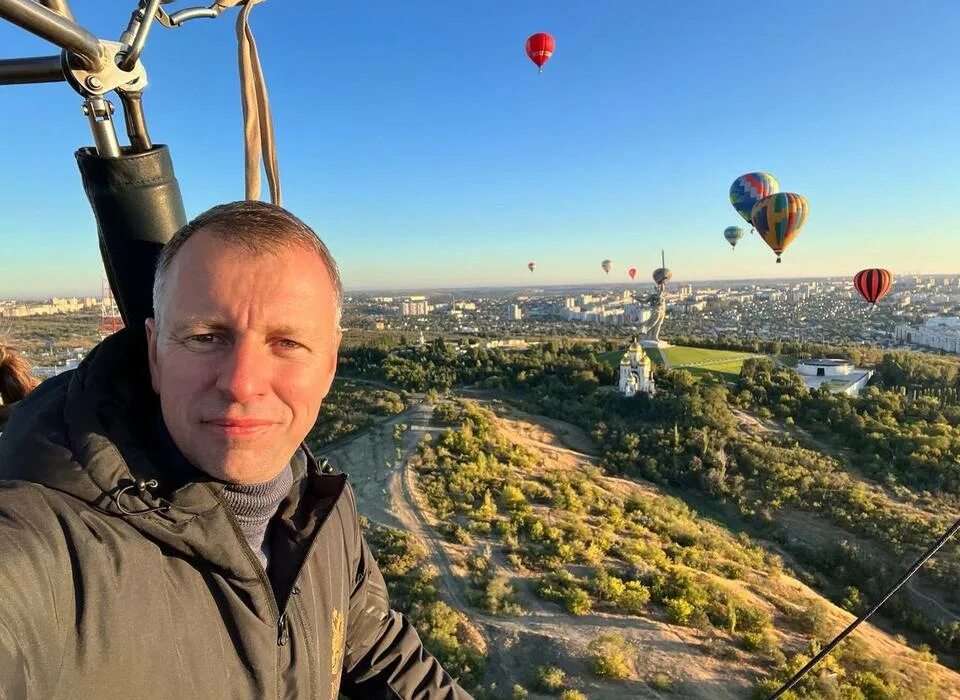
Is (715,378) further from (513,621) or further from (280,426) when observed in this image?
(280,426)

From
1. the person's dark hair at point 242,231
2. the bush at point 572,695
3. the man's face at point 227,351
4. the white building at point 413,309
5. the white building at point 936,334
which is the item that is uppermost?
the person's dark hair at point 242,231

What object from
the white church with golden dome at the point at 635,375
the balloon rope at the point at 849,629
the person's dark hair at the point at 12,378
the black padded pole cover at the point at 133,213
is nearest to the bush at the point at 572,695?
the balloon rope at the point at 849,629

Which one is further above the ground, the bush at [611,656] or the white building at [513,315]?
the white building at [513,315]

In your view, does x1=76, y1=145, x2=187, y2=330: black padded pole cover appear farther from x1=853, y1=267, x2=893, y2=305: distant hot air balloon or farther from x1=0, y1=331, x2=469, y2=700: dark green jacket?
x1=853, y1=267, x2=893, y2=305: distant hot air balloon

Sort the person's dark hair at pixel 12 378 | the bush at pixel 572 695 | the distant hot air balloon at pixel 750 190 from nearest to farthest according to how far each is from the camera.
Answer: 1. the person's dark hair at pixel 12 378
2. the bush at pixel 572 695
3. the distant hot air balloon at pixel 750 190

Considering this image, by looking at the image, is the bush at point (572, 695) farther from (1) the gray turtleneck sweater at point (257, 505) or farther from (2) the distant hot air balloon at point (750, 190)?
(2) the distant hot air balloon at point (750, 190)

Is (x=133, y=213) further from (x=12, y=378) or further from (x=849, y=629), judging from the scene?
(x=849, y=629)

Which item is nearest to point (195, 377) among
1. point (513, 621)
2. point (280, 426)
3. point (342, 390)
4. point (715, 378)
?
point (280, 426)
